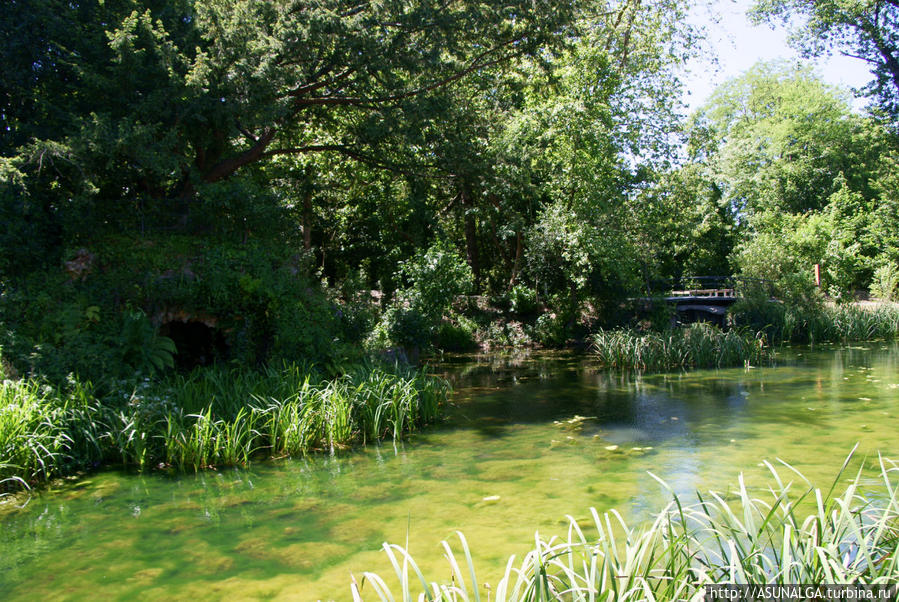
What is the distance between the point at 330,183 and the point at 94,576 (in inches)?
700

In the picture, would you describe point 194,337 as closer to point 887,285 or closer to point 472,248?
point 472,248

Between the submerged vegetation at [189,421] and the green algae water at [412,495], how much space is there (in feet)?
1.09

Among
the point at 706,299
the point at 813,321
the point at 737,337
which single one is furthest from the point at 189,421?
the point at 706,299

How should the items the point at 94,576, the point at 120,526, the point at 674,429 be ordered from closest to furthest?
the point at 94,576, the point at 120,526, the point at 674,429

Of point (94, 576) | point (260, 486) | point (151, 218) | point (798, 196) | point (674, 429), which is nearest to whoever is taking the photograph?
point (94, 576)

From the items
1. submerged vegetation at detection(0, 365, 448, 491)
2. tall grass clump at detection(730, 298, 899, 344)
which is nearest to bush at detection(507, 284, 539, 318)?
tall grass clump at detection(730, 298, 899, 344)

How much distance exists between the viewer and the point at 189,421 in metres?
7.65

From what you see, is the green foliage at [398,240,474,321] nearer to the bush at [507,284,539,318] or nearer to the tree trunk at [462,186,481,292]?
the bush at [507,284,539,318]

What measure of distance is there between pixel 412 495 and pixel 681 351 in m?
11.7

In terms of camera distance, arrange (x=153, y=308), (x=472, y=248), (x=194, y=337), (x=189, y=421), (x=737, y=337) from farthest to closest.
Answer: (x=472, y=248) < (x=737, y=337) < (x=194, y=337) < (x=153, y=308) < (x=189, y=421)

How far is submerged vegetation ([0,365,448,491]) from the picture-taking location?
669cm

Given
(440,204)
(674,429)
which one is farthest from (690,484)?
(440,204)

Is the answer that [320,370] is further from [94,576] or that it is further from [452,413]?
[94,576]

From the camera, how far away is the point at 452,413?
10.7 metres
